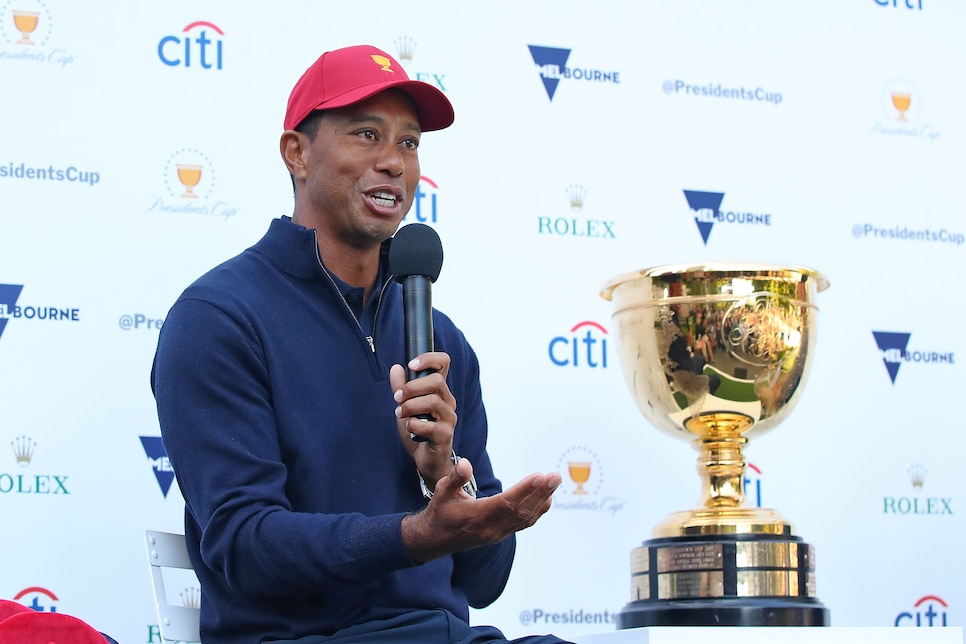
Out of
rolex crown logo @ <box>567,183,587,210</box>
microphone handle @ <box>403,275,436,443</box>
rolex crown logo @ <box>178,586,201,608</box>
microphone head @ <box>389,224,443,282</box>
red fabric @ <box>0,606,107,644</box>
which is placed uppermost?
rolex crown logo @ <box>567,183,587,210</box>

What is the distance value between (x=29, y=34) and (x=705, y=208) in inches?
57.5

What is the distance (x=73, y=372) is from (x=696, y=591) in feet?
3.96

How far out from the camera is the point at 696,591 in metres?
2.45

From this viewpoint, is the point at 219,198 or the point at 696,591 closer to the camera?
the point at 696,591

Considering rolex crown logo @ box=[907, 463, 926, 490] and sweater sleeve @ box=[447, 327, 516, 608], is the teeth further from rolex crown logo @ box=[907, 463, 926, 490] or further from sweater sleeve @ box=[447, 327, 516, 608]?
rolex crown logo @ box=[907, 463, 926, 490]

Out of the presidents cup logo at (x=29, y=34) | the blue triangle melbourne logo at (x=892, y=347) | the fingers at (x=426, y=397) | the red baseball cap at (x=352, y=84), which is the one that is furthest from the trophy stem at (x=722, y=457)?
the presidents cup logo at (x=29, y=34)

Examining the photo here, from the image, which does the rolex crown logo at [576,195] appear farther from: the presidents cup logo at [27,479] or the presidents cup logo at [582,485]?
the presidents cup logo at [27,479]

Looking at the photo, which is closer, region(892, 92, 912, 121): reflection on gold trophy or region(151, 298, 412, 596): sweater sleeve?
region(151, 298, 412, 596): sweater sleeve

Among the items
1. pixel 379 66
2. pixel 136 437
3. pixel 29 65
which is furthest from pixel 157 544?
pixel 29 65

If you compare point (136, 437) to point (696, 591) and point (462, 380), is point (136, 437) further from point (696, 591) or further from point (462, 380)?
point (696, 591)

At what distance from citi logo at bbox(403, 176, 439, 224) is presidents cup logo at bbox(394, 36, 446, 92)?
210 millimetres

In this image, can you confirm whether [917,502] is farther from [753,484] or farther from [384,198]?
[384,198]

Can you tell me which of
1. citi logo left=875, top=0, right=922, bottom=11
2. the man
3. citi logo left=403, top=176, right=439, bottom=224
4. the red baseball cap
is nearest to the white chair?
the man

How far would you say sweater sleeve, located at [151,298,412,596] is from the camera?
71.4 inches
